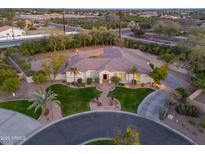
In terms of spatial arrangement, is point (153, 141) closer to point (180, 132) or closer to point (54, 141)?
point (180, 132)

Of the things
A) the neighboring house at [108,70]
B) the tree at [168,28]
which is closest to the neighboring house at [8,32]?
the neighboring house at [108,70]

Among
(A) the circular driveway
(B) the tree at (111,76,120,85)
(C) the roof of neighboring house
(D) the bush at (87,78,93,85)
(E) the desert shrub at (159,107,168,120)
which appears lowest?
(A) the circular driveway

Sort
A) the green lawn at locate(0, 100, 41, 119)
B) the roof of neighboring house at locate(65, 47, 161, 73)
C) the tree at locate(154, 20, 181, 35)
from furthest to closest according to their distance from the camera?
the tree at locate(154, 20, 181, 35), the roof of neighboring house at locate(65, 47, 161, 73), the green lawn at locate(0, 100, 41, 119)

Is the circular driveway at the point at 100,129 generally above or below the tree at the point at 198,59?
below

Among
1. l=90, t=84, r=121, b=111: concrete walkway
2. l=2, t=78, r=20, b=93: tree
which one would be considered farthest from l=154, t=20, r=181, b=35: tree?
l=2, t=78, r=20, b=93: tree

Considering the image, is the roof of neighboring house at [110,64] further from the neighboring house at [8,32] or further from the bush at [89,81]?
the neighboring house at [8,32]

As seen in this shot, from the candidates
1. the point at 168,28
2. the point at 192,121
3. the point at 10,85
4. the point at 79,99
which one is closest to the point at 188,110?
the point at 192,121

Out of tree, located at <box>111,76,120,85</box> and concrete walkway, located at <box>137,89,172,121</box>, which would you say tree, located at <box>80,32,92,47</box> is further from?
concrete walkway, located at <box>137,89,172,121</box>

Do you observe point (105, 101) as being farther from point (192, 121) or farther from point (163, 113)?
point (192, 121)
